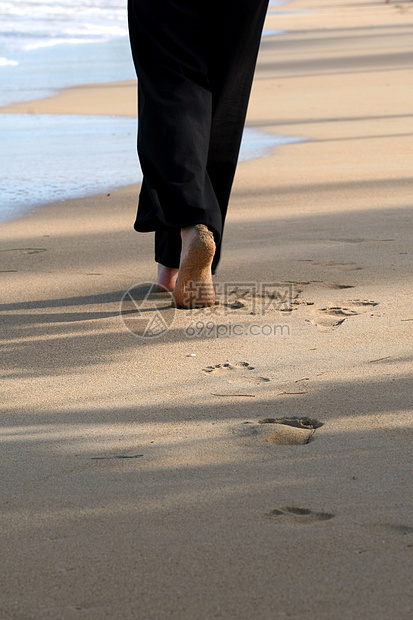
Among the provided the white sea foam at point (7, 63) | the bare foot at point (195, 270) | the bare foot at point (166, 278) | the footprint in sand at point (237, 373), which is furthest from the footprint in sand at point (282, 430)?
the white sea foam at point (7, 63)

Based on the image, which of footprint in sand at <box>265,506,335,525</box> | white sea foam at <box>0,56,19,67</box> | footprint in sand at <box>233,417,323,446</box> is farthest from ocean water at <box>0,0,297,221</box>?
footprint in sand at <box>265,506,335,525</box>

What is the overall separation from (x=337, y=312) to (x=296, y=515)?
51.2 inches

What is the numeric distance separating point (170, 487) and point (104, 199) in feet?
11.0

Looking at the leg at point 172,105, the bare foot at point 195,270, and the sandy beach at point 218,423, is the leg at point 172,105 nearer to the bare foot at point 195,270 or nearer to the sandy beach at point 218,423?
the bare foot at point 195,270

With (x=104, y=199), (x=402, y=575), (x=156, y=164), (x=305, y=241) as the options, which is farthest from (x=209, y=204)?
(x=104, y=199)

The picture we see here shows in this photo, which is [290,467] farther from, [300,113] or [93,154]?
[300,113]

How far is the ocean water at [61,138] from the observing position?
17.4 ft

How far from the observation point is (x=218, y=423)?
2004 mm

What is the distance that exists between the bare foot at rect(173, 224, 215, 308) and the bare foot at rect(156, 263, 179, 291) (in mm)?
216

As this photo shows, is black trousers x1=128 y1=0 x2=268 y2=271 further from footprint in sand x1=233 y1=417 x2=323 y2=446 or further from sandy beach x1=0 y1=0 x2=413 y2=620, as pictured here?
footprint in sand x1=233 y1=417 x2=323 y2=446

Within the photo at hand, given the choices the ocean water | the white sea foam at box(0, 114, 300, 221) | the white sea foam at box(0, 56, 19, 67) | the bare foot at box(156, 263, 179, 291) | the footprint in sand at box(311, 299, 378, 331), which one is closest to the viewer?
the footprint in sand at box(311, 299, 378, 331)

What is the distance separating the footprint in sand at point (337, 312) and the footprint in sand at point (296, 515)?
1108mm

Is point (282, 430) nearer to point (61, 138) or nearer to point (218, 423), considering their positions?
point (218, 423)

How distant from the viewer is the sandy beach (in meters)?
1.42
